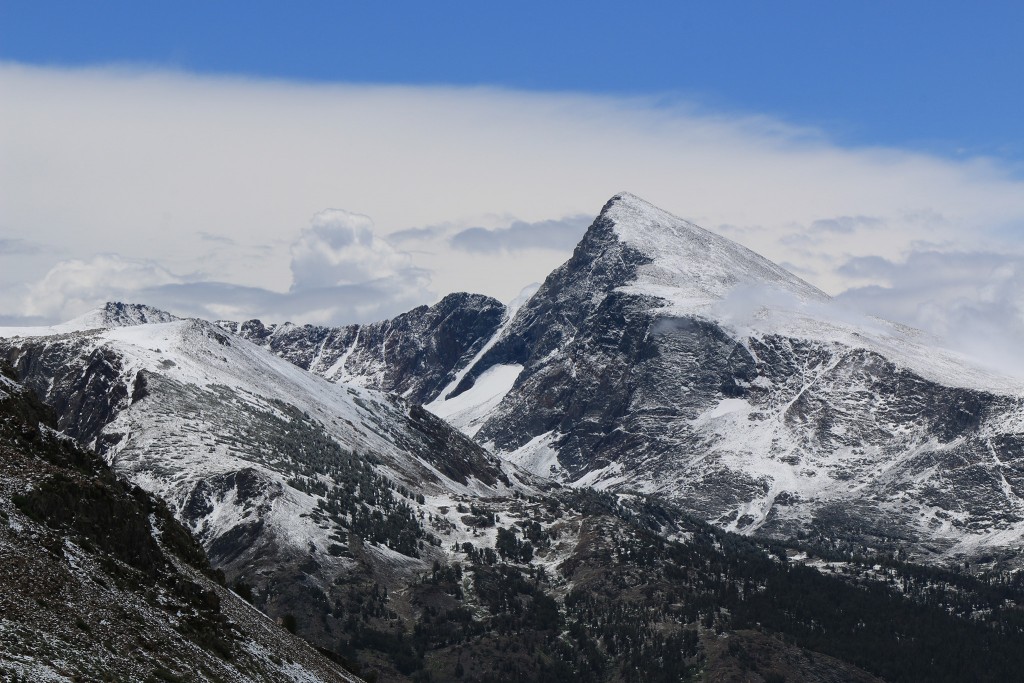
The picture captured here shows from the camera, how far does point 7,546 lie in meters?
120

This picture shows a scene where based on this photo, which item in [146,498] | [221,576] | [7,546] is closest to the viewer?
[7,546]

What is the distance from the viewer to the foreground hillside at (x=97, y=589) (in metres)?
115

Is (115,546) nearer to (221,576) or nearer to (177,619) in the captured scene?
(177,619)

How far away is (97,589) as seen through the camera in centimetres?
12838

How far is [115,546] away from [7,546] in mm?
19784

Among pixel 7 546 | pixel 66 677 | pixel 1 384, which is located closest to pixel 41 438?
pixel 1 384

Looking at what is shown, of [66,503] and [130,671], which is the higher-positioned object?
[66,503]

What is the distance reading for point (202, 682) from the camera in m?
129

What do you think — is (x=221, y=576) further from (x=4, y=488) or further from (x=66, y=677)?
(x=66, y=677)

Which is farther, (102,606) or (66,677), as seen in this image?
(102,606)

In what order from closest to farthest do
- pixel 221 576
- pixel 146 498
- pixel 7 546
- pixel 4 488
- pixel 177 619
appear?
pixel 7 546 < pixel 4 488 < pixel 177 619 < pixel 146 498 < pixel 221 576

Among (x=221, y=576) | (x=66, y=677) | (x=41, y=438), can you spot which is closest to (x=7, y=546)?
(x=66, y=677)

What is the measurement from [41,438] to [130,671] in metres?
32.4

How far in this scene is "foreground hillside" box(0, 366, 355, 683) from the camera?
11519cm
